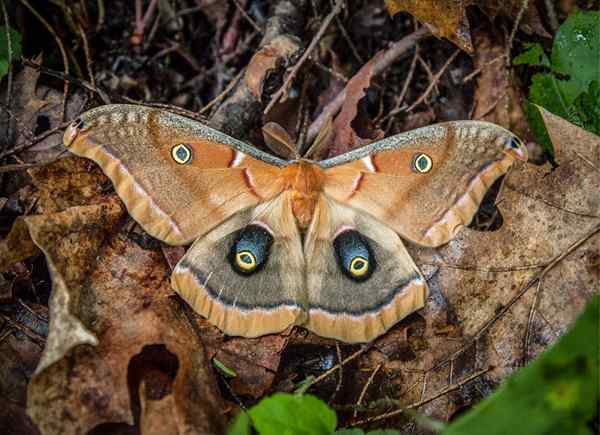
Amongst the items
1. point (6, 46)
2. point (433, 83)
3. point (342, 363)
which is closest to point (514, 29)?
point (433, 83)

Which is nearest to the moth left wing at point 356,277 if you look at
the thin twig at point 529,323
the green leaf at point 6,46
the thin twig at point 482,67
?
the thin twig at point 529,323

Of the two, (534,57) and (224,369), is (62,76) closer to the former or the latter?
(224,369)

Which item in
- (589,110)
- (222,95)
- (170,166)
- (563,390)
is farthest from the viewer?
(222,95)

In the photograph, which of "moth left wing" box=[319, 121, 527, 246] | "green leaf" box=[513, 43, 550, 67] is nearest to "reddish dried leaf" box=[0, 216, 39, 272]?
"moth left wing" box=[319, 121, 527, 246]

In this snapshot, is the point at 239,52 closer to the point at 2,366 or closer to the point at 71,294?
the point at 71,294

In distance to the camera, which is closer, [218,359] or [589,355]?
[589,355]

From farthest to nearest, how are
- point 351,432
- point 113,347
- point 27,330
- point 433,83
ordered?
point 433,83 < point 27,330 < point 113,347 < point 351,432

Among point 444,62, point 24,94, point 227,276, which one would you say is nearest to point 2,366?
point 227,276
